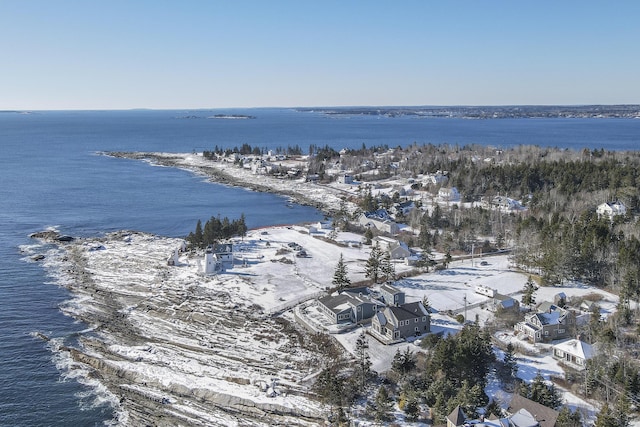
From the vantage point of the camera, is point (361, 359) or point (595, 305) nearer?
point (361, 359)

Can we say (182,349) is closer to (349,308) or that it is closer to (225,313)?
(225,313)

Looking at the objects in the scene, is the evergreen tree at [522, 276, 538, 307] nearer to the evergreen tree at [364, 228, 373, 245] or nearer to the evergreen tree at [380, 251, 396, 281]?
the evergreen tree at [380, 251, 396, 281]

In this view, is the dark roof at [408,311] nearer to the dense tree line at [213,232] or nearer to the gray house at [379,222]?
the dense tree line at [213,232]

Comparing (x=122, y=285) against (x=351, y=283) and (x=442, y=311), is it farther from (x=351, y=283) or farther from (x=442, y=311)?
(x=442, y=311)

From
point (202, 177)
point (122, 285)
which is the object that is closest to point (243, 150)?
point (202, 177)

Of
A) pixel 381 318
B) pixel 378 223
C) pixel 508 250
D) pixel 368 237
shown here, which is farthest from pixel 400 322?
pixel 378 223

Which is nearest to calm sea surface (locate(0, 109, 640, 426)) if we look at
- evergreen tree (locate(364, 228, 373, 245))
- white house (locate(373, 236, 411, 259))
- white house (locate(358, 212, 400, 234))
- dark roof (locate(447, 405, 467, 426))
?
white house (locate(358, 212, 400, 234))

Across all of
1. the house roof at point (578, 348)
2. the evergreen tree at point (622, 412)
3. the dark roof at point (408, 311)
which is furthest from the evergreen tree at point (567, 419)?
the dark roof at point (408, 311)
